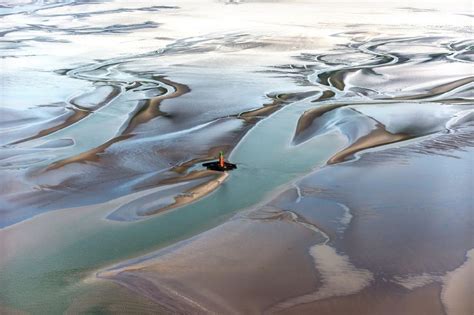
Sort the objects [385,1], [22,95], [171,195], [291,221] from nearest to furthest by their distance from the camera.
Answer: [291,221], [171,195], [22,95], [385,1]

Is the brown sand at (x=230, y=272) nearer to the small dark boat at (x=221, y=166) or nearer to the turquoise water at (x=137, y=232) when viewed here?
the turquoise water at (x=137, y=232)

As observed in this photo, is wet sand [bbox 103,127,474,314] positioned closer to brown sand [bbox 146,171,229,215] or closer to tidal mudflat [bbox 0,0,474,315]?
tidal mudflat [bbox 0,0,474,315]

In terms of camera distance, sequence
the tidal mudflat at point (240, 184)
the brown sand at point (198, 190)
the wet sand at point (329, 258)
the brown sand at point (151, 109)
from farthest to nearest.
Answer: the brown sand at point (151, 109), the brown sand at point (198, 190), the tidal mudflat at point (240, 184), the wet sand at point (329, 258)

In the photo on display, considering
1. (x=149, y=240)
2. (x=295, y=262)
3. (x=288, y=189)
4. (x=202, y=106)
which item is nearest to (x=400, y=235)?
(x=295, y=262)

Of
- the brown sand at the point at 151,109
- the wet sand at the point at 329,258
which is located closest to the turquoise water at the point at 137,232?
the wet sand at the point at 329,258

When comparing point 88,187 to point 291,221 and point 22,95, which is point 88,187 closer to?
point 291,221

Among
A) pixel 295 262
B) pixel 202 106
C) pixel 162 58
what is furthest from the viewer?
pixel 162 58

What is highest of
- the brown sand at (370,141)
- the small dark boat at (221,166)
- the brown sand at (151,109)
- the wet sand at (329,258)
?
the brown sand at (151,109)
